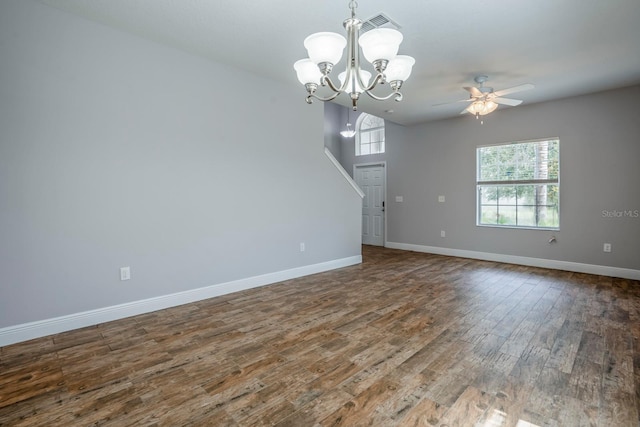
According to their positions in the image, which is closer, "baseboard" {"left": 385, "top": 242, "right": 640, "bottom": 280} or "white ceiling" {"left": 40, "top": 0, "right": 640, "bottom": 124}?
"white ceiling" {"left": 40, "top": 0, "right": 640, "bottom": 124}

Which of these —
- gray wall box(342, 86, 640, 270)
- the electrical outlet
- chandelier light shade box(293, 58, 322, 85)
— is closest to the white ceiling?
chandelier light shade box(293, 58, 322, 85)

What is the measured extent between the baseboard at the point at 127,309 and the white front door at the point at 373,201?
327cm

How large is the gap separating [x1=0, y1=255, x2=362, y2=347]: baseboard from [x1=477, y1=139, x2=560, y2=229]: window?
12.0 feet

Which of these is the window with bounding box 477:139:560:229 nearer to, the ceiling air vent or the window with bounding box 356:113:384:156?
the window with bounding box 356:113:384:156

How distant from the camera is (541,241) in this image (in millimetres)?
5180

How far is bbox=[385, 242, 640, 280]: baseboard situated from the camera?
4539 mm

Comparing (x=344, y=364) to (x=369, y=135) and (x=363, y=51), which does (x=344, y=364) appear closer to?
(x=363, y=51)

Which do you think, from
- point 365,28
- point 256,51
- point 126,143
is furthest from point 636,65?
point 126,143

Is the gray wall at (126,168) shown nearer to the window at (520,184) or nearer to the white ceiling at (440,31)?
the white ceiling at (440,31)

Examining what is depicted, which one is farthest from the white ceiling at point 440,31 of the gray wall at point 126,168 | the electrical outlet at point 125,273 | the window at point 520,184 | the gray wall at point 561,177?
the electrical outlet at point 125,273

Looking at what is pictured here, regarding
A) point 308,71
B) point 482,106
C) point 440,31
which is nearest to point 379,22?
point 440,31

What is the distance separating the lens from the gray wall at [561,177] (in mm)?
4484

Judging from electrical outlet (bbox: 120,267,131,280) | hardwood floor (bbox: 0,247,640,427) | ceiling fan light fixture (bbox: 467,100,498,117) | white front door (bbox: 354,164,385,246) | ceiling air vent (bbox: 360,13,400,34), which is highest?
ceiling air vent (bbox: 360,13,400,34)

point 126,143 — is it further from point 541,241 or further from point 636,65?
point 541,241
